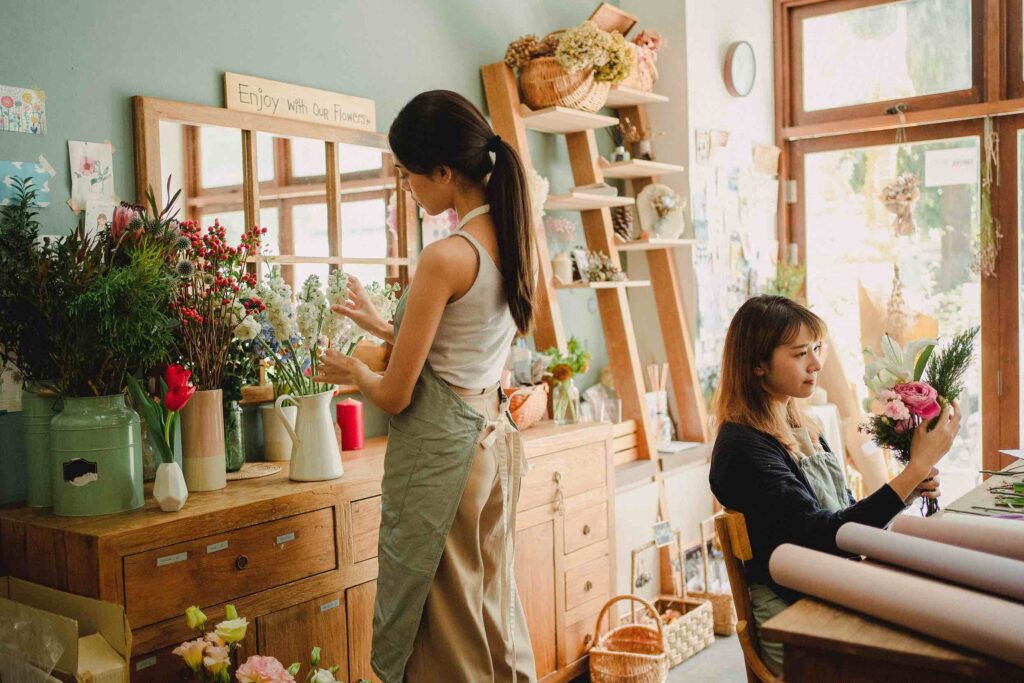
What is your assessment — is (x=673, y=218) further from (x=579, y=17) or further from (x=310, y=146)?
(x=310, y=146)

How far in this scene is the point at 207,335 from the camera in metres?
2.19

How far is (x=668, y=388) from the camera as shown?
14.1 ft

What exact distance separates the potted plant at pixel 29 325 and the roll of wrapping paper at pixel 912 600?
5.13 ft

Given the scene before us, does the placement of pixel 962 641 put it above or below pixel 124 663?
above

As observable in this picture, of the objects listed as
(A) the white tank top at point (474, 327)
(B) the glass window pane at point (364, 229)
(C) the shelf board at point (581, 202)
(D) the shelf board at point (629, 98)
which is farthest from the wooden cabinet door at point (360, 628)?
(D) the shelf board at point (629, 98)

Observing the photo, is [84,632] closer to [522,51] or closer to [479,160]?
[479,160]

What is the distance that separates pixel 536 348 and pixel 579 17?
5.17 ft

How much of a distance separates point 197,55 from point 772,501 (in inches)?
75.3

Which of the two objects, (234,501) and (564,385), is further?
(564,385)

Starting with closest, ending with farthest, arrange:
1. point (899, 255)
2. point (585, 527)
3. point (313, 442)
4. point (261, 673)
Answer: point (261, 673)
point (313, 442)
point (585, 527)
point (899, 255)

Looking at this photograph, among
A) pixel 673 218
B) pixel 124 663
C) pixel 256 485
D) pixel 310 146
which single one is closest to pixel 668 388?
pixel 673 218

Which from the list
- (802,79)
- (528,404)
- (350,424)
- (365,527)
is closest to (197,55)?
(350,424)

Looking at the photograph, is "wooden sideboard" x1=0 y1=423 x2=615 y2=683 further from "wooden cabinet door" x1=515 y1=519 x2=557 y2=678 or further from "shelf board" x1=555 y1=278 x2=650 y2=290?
"shelf board" x1=555 y1=278 x2=650 y2=290

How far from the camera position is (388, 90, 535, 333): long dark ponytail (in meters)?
1.91
